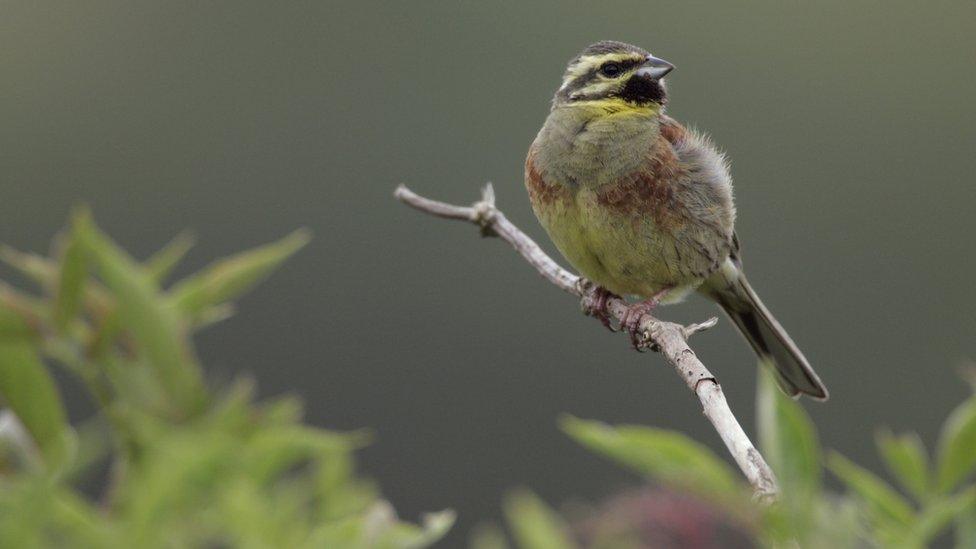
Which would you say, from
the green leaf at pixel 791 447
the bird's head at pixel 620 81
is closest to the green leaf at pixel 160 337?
the green leaf at pixel 791 447

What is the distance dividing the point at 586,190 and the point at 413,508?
40.0ft

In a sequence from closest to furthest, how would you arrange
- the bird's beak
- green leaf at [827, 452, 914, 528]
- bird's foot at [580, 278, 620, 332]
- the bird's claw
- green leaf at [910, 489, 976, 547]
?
1. green leaf at [910, 489, 976, 547]
2. green leaf at [827, 452, 914, 528]
3. the bird's claw
4. bird's foot at [580, 278, 620, 332]
5. the bird's beak

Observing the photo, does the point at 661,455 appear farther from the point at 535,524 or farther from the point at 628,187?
the point at 628,187

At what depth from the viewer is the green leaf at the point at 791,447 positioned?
1.13 meters

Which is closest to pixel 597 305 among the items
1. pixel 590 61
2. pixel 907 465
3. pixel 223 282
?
pixel 590 61

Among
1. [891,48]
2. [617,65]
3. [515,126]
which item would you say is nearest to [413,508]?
[515,126]

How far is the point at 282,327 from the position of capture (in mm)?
19219

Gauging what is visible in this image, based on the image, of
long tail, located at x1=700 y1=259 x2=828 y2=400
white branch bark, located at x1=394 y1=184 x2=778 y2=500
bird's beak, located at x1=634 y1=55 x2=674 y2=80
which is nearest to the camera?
white branch bark, located at x1=394 y1=184 x2=778 y2=500

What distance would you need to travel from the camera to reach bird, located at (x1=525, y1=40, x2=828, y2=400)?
205 inches

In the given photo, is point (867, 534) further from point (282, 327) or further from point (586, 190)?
point (282, 327)

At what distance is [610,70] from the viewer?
18.8ft

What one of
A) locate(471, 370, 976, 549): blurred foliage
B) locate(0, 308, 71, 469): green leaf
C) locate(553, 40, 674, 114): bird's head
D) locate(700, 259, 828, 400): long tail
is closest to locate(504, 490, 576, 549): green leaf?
locate(471, 370, 976, 549): blurred foliage

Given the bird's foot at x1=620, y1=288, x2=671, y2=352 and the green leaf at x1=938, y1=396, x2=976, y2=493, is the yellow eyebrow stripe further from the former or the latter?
the green leaf at x1=938, y1=396, x2=976, y2=493

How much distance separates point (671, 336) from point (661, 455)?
8.67ft
